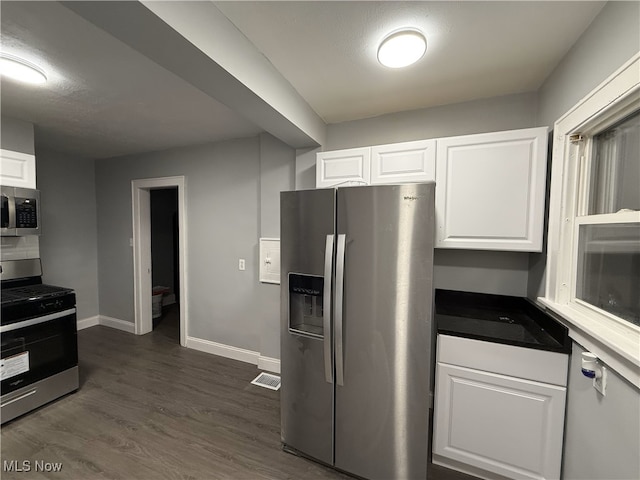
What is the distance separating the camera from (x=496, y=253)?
1.98 meters

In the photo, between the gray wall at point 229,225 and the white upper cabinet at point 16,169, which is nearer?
the white upper cabinet at point 16,169

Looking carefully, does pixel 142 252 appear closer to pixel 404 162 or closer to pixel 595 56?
pixel 404 162

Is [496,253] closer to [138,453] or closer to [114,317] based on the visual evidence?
[138,453]

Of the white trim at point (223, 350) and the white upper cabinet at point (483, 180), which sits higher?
the white upper cabinet at point (483, 180)

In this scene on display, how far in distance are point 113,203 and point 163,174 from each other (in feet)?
3.66

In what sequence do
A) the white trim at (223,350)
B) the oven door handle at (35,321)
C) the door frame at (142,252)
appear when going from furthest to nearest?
the door frame at (142,252), the white trim at (223,350), the oven door handle at (35,321)

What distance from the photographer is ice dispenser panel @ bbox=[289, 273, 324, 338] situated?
1.60 meters

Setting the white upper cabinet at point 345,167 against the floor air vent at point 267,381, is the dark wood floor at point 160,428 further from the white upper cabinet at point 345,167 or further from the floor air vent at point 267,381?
the white upper cabinet at point 345,167

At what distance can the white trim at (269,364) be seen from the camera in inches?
106

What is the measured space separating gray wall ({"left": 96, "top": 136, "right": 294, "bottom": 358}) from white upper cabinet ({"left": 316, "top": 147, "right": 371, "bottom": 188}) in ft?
1.78

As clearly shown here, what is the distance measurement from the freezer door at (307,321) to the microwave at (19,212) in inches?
99.9

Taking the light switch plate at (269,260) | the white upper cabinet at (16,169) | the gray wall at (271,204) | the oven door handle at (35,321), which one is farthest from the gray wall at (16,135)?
the light switch plate at (269,260)

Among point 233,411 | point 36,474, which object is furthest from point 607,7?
point 36,474

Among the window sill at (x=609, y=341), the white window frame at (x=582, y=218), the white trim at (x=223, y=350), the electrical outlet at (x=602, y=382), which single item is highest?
the white window frame at (x=582, y=218)
